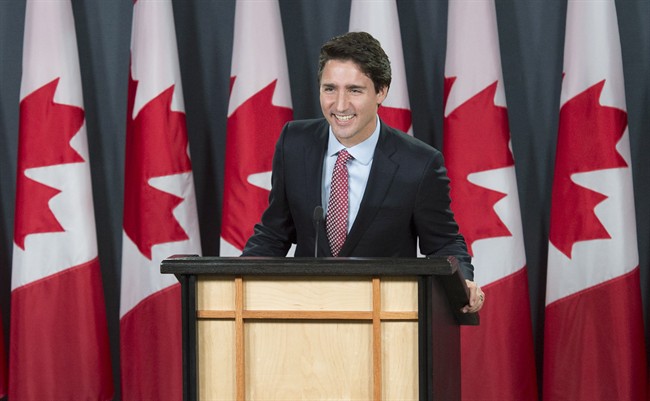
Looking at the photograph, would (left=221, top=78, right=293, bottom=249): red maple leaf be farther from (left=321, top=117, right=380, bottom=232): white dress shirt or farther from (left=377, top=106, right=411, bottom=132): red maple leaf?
(left=321, top=117, right=380, bottom=232): white dress shirt

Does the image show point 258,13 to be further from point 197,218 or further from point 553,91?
point 553,91

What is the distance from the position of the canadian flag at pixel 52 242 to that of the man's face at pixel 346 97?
2.15 metres

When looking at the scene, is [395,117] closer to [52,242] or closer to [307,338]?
[52,242]

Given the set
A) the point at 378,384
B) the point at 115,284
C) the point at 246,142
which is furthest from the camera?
the point at 115,284

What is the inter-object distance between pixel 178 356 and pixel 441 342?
2.56m

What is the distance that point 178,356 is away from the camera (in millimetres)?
4219

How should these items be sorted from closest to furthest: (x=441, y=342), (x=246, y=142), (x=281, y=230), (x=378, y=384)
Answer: (x=378, y=384)
(x=441, y=342)
(x=281, y=230)
(x=246, y=142)

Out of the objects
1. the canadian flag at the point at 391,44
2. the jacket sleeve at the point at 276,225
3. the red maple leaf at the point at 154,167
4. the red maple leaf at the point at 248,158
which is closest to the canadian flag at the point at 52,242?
the red maple leaf at the point at 154,167

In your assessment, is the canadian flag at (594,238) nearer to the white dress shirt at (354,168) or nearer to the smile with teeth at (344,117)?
the white dress shirt at (354,168)

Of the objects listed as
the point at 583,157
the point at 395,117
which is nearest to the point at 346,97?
the point at 395,117

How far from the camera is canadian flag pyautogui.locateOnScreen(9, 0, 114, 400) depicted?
13.9 feet

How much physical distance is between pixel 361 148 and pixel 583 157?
1.85m

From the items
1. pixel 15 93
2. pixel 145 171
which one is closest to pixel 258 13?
pixel 145 171

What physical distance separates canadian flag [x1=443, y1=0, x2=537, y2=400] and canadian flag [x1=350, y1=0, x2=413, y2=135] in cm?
24
